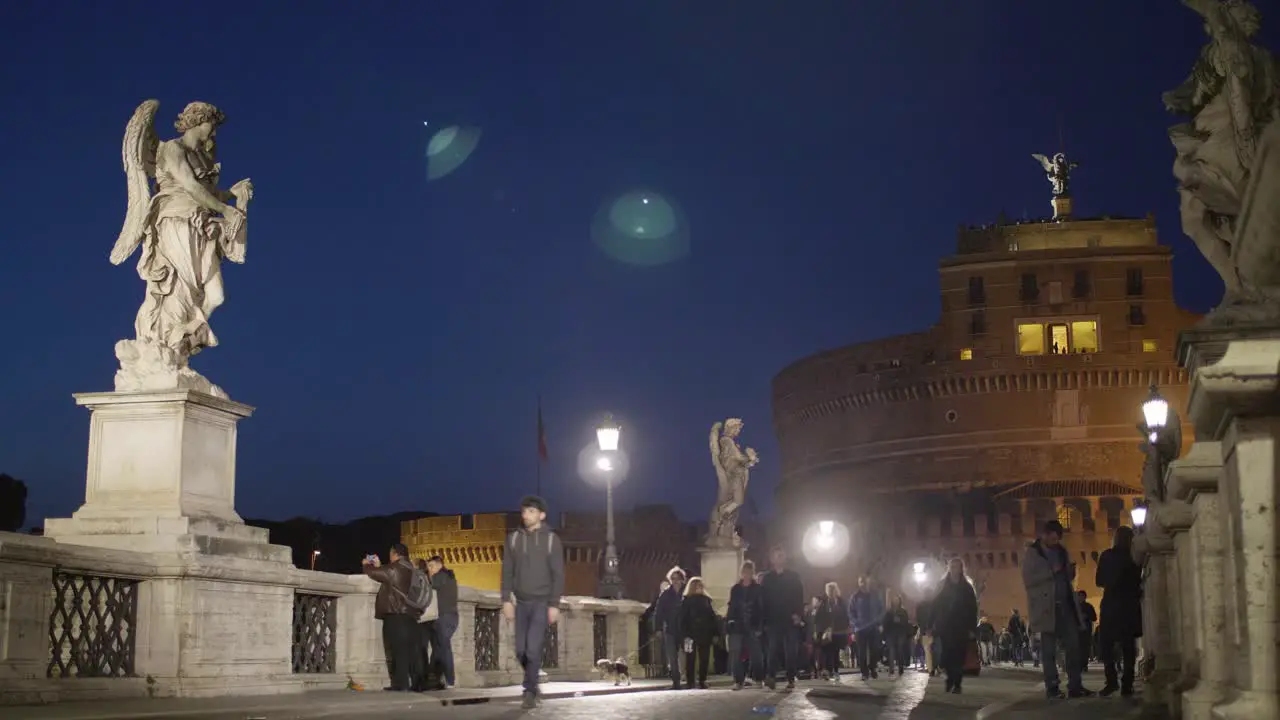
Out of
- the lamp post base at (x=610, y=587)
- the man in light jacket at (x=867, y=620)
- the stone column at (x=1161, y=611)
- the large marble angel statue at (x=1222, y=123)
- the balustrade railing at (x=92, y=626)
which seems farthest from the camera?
the lamp post base at (x=610, y=587)

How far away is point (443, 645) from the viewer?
14.5 meters

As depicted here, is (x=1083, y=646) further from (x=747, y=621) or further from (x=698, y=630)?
(x=698, y=630)

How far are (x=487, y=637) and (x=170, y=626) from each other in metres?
6.50

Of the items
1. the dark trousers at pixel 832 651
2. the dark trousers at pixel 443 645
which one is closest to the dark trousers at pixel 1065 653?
the dark trousers at pixel 443 645

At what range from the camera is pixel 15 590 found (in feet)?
30.3

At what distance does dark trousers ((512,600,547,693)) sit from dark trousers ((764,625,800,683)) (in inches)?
245

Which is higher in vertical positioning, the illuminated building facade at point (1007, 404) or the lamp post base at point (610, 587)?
the illuminated building facade at point (1007, 404)

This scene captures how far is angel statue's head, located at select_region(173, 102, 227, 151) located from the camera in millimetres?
12125

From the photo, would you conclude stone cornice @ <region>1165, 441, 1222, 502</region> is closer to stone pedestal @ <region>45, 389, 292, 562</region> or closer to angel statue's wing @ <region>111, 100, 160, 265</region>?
stone pedestal @ <region>45, 389, 292, 562</region>

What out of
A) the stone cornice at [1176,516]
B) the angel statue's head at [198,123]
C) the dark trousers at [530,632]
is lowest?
the dark trousers at [530,632]

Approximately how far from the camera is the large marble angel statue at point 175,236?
11719mm

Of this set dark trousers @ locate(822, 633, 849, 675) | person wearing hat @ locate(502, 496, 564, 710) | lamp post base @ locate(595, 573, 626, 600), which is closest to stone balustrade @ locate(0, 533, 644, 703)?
person wearing hat @ locate(502, 496, 564, 710)

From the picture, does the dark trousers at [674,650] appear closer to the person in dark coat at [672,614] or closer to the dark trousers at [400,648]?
the person in dark coat at [672,614]

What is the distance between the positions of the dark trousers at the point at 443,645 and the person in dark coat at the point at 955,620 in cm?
467
